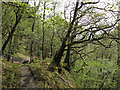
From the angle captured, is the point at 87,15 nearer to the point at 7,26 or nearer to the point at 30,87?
the point at 30,87

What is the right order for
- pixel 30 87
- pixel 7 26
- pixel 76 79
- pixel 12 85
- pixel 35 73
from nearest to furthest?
pixel 12 85 → pixel 30 87 → pixel 35 73 → pixel 7 26 → pixel 76 79


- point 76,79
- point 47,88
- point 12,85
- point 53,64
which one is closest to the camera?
point 12,85

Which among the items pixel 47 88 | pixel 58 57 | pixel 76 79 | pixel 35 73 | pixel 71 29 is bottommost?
pixel 76 79

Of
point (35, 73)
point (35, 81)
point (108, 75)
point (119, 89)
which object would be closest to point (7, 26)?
point (35, 73)

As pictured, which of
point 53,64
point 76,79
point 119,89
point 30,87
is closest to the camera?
point 30,87

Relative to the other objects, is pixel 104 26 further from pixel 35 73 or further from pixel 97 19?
pixel 35 73

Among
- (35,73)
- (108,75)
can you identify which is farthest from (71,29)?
(108,75)

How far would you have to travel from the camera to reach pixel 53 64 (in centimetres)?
938

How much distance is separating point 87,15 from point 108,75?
Answer: 7.92 meters

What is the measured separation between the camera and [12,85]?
542 cm

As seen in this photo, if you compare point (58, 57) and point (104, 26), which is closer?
point (104, 26)

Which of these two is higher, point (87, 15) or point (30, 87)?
point (87, 15)

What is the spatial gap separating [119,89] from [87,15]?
648cm

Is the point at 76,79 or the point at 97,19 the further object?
the point at 76,79
